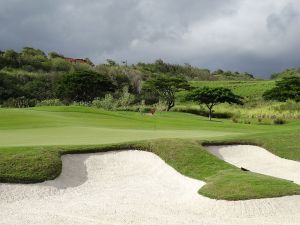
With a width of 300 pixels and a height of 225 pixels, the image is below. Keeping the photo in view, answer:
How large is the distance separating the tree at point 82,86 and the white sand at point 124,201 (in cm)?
5674

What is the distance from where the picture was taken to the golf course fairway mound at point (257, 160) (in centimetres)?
1697

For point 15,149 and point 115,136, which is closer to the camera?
point 15,149

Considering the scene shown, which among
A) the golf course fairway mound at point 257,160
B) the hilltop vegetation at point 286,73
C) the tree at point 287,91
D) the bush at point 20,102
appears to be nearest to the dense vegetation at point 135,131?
the tree at point 287,91

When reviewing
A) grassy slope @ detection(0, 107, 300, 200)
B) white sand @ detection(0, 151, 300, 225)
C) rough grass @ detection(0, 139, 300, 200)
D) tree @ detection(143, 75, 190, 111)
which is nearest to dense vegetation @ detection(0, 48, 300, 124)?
tree @ detection(143, 75, 190, 111)

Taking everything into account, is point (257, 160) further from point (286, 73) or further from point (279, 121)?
point (286, 73)

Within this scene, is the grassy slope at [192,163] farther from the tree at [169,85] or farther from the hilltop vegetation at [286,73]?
the hilltop vegetation at [286,73]

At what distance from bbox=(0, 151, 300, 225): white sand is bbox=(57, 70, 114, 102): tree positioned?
5674cm

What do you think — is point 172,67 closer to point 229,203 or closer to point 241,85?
point 241,85

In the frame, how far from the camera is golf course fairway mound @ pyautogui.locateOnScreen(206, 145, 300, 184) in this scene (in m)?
17.0

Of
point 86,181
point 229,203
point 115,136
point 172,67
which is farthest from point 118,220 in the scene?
point 172,67

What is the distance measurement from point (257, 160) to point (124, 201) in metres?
7.56

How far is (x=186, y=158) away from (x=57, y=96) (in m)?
61.0

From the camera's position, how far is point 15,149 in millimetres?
15070

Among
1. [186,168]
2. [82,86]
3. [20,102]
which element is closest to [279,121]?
[82,86]
